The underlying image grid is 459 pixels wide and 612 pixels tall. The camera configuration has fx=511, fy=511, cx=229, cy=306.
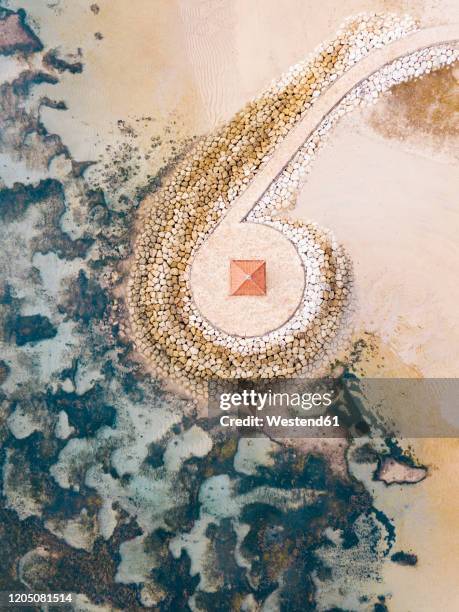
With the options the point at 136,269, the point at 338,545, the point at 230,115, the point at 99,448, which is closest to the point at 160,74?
the point at 230,115

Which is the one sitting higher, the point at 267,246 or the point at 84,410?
the point at 267,246

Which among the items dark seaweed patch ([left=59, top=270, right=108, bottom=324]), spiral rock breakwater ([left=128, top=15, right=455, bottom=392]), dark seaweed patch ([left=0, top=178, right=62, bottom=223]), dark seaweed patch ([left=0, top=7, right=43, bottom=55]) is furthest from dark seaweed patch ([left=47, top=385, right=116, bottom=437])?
dark seaweed patch ([left=0, top=7, right=43, bottom=55])

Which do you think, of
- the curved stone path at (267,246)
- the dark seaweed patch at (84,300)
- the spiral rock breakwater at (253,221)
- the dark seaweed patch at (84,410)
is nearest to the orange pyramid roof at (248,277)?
the curved stone path at (267,246)

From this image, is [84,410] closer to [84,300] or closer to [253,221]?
[84,300]

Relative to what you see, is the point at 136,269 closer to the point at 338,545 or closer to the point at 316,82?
the point at 316,82

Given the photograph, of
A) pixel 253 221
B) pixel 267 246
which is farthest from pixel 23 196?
pixel 267 246

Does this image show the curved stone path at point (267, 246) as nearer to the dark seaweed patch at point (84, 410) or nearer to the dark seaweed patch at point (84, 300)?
the dark seaweed patch at point (84, 300)
